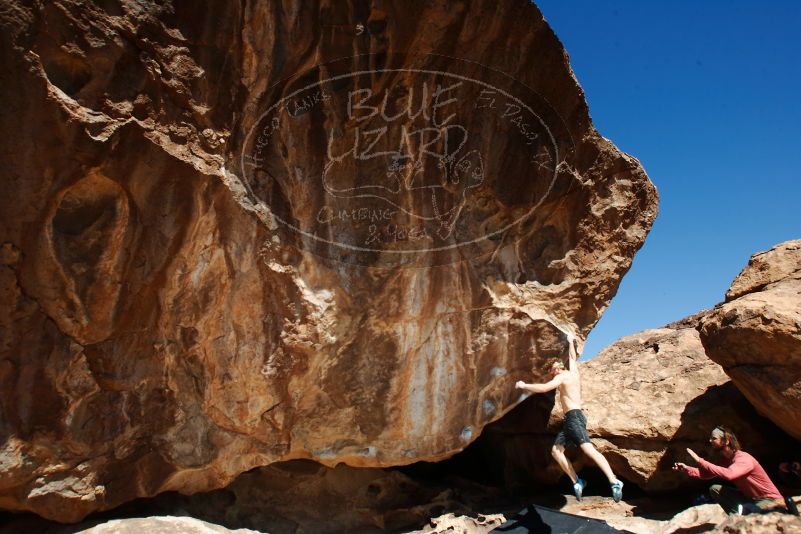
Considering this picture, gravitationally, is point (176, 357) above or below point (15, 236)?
below

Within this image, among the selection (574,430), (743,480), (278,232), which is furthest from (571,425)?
(278,232)

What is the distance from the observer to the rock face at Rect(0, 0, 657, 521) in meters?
4.35

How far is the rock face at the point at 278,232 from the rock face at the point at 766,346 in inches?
42.4

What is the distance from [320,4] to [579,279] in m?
3.46

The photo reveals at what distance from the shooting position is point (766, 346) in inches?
210

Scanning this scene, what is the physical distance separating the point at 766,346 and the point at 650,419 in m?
1.55

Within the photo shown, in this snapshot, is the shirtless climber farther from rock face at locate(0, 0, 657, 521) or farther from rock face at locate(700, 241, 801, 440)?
rock face at locate(700, 241, 801, 440)

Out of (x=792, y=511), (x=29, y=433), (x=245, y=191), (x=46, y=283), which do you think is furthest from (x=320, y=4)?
(x=792, y=511)

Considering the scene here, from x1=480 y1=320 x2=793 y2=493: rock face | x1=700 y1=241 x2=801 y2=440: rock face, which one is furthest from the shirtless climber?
x1=700 y1=241 x2=801 y2=440: rock face

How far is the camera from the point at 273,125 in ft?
16.1

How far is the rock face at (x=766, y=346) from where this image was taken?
524 centimetres

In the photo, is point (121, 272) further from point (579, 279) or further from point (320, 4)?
point (579, 279)

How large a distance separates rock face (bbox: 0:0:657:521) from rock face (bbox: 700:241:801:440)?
1.08m

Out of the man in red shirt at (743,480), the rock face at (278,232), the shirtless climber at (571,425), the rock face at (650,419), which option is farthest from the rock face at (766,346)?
the shirtless climber at (571,425)
